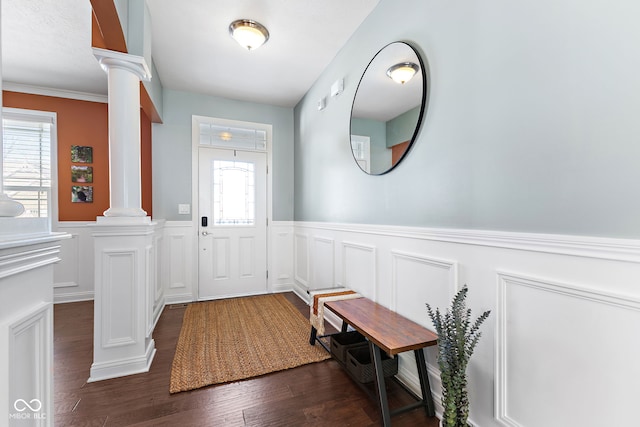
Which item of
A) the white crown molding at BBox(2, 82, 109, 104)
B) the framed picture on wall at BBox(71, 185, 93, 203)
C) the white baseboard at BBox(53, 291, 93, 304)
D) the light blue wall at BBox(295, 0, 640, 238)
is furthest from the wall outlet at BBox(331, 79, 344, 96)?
the white baseboard at BBox(53, 291, 93, 304)

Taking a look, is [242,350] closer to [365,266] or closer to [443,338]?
[365,266]

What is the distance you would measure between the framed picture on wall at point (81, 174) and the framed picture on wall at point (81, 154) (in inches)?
3.5

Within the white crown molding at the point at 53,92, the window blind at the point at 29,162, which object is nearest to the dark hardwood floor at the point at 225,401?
the window blind at the point at 29,162

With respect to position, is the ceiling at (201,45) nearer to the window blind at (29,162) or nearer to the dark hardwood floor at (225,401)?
the window blind at (29,162)

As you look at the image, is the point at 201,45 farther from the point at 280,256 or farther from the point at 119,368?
the point at 119,368

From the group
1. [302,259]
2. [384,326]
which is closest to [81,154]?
[302,259]

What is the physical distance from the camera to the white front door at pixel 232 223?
11.8ft

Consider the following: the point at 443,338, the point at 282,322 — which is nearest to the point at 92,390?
the point at 282,322

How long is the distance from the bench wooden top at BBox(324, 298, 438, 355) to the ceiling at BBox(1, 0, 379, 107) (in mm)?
2259

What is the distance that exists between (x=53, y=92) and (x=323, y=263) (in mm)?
3917

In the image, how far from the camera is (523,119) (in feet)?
3.83

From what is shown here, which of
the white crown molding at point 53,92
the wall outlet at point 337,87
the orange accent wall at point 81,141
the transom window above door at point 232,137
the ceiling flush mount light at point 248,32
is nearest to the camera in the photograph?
the ceiling flush mount light at point 248,32

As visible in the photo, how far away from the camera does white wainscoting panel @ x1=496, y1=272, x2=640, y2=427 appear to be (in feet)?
2.97

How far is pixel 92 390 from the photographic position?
1771 millimetres
